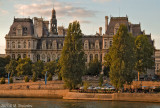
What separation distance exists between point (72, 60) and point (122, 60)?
10119 mm

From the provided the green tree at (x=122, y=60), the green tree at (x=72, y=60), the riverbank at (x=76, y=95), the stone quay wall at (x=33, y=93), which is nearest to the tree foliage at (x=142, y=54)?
the green tree at (x=122, y=60)

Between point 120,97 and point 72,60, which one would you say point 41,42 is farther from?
point 120,97

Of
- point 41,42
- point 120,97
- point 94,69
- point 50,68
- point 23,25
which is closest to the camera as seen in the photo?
point 120,97

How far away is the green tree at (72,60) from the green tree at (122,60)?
6591mm

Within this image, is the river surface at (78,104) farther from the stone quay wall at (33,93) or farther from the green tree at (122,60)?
the green tree at (122,60)

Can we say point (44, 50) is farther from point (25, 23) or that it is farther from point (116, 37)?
point (116, 37)

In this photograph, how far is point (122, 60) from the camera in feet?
261

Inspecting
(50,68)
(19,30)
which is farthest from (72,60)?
(19,30)

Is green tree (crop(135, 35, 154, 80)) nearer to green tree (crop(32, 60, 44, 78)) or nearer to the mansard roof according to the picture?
green tree (crop(32, 60, 44, 78))

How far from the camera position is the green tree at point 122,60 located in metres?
78.8

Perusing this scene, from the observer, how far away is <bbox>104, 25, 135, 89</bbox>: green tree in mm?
78812

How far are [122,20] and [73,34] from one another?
1538 inches

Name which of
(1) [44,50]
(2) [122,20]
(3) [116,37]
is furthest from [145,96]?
(1) [44,50]

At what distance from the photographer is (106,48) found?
385 ft
